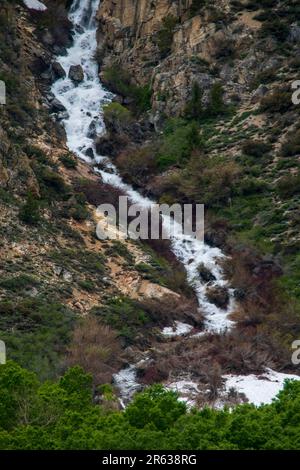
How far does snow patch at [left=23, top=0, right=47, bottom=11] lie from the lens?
229ft

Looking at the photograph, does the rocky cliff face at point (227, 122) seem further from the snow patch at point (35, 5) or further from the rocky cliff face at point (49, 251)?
the snow patch at point (35, 5)

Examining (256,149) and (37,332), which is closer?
(37,332)


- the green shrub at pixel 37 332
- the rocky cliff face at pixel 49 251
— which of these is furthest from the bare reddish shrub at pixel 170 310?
the green shrub at pixel 37 332

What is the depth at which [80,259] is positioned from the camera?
4512 cm

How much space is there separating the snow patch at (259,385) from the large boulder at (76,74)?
3332 cm

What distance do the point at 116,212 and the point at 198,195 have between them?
4.46 meters

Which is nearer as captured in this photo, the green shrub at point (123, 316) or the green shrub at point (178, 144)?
the green shrub at point (123, 316)

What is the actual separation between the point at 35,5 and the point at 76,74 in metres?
7.42

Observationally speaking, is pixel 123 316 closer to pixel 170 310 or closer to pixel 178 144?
pixel 170 310

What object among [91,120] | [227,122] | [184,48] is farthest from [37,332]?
[184,48]

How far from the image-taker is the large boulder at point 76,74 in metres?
66.0

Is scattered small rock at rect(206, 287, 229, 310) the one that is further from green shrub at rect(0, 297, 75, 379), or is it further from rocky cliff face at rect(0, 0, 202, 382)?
green shrub at rect(0, 297, 75, 379)

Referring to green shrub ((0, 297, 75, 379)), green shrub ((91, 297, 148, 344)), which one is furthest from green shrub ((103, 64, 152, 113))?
green shrub ((0, 297, 75, 379))

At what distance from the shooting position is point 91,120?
61781mm
